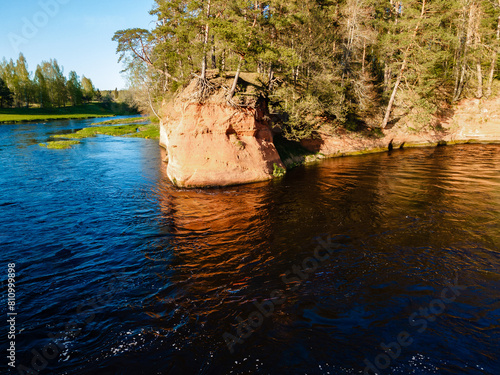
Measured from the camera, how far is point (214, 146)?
64.6 feet

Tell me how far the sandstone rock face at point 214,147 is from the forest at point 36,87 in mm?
Answer: 109447

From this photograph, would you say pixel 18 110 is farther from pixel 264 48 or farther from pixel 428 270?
pixel 428 270

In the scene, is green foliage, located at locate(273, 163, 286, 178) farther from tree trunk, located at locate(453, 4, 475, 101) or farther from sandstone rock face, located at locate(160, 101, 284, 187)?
tree trunk, located at locate(453, 4, 475, 101)

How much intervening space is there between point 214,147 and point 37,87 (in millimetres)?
121181

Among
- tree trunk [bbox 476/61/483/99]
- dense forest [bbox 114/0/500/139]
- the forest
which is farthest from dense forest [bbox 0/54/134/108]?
tree trunk [bbox 476/61/483/99]

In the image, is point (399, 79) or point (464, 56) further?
point (464, 56)

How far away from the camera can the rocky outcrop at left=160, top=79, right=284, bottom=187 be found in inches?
760

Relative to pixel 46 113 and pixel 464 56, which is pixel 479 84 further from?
pixel 46 113

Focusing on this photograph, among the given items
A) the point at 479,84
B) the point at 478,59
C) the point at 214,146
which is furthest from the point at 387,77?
the point at 214,146

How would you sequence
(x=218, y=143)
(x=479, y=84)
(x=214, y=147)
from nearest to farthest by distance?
(x=214, y=147) → (x=218, y=143) → (x=479, y=84)

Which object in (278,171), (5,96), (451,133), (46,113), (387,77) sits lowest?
(278,171)

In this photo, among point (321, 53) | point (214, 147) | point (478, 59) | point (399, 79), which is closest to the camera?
point (214, 147)

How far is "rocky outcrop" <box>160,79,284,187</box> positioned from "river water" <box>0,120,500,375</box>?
75.0 inches

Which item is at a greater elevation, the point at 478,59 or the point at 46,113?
the point at 478,59
